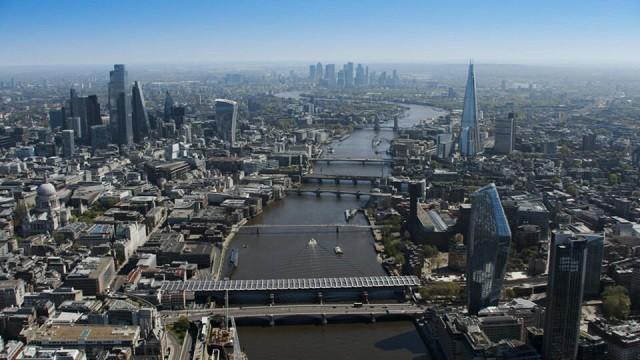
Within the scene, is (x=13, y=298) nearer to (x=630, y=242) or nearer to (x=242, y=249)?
(x=242, y=249)

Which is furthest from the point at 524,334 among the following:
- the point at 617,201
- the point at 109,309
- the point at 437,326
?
the point at 617,201

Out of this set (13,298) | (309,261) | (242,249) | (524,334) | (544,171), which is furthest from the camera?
(544,171)

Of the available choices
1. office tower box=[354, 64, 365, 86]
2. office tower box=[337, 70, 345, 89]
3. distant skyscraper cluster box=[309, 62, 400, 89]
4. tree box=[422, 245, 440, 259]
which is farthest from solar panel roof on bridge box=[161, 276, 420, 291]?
office tower box=[354, 64, 365, 86]

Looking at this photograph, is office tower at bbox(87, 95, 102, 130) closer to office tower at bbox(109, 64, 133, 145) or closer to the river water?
office tower at bbox(109, 64, 133, 145)

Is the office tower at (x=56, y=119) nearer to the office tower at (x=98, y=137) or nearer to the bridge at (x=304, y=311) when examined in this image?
the office tower at (x=98, y=137)

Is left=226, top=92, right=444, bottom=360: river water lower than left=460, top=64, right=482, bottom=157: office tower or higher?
lower

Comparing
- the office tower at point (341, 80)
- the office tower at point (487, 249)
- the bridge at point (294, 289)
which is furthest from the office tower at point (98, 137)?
the office tower at point (341, 80)

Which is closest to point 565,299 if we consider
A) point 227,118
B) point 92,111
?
point 227,118
